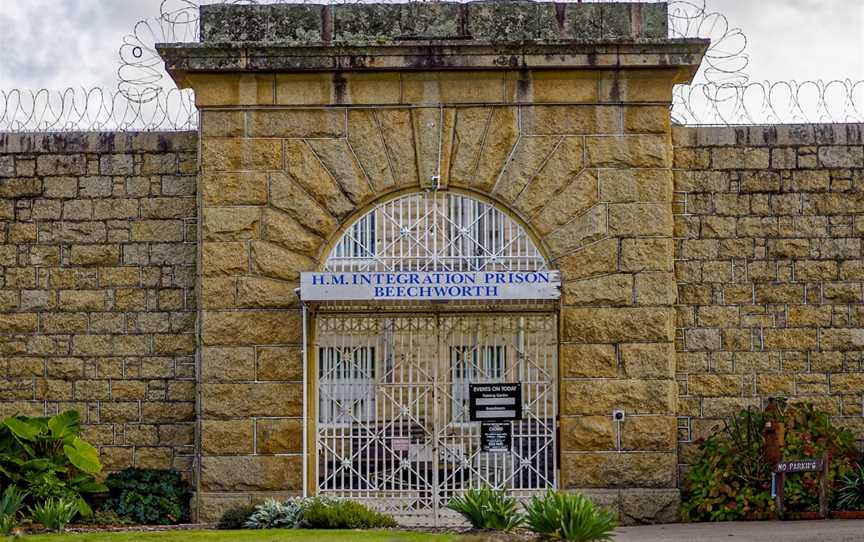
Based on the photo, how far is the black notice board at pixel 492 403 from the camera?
13.7m

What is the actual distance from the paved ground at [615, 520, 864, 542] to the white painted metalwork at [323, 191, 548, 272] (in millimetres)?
2882

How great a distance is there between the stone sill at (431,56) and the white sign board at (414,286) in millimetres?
2091

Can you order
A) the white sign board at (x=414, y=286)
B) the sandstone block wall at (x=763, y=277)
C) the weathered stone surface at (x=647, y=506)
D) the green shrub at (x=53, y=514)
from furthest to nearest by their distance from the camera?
the sandstone block wall at (x=763, y=277) < the weathered stone surface at (x=647, y=506) < the white sign board at (x=414, y=286) < the green shrub at (x=53, y=514)

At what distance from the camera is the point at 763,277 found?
14312mm

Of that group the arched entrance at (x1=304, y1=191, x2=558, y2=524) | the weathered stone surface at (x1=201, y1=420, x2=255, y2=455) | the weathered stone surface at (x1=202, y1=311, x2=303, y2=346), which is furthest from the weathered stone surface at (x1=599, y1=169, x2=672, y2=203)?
the weathered stone surface at (x1=201, y1=420, x2=255, y2=455)

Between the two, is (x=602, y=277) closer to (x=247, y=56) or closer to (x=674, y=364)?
(x=674, y=364)

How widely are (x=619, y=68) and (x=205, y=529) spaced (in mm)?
6068

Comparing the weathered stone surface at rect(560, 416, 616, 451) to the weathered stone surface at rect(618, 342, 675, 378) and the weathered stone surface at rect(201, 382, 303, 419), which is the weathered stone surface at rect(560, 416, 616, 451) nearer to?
the weathered stone surface at rect(618, 342, 675, 378)

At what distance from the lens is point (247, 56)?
13.7m

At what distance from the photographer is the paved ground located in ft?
38.9

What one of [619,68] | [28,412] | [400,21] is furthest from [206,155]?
[619,68]

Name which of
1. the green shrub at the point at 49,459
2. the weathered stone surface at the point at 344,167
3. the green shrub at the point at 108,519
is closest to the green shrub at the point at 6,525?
the green shrub at the point at 49,459

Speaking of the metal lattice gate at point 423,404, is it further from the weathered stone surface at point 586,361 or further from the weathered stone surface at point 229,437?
the weathered stone surface at point 229,437

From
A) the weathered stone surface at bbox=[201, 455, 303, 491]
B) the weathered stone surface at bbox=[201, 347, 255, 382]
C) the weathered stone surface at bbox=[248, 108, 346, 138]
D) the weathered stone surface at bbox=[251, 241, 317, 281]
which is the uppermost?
the weathered stone surface at bbox=[248, 108, 346, 138]
